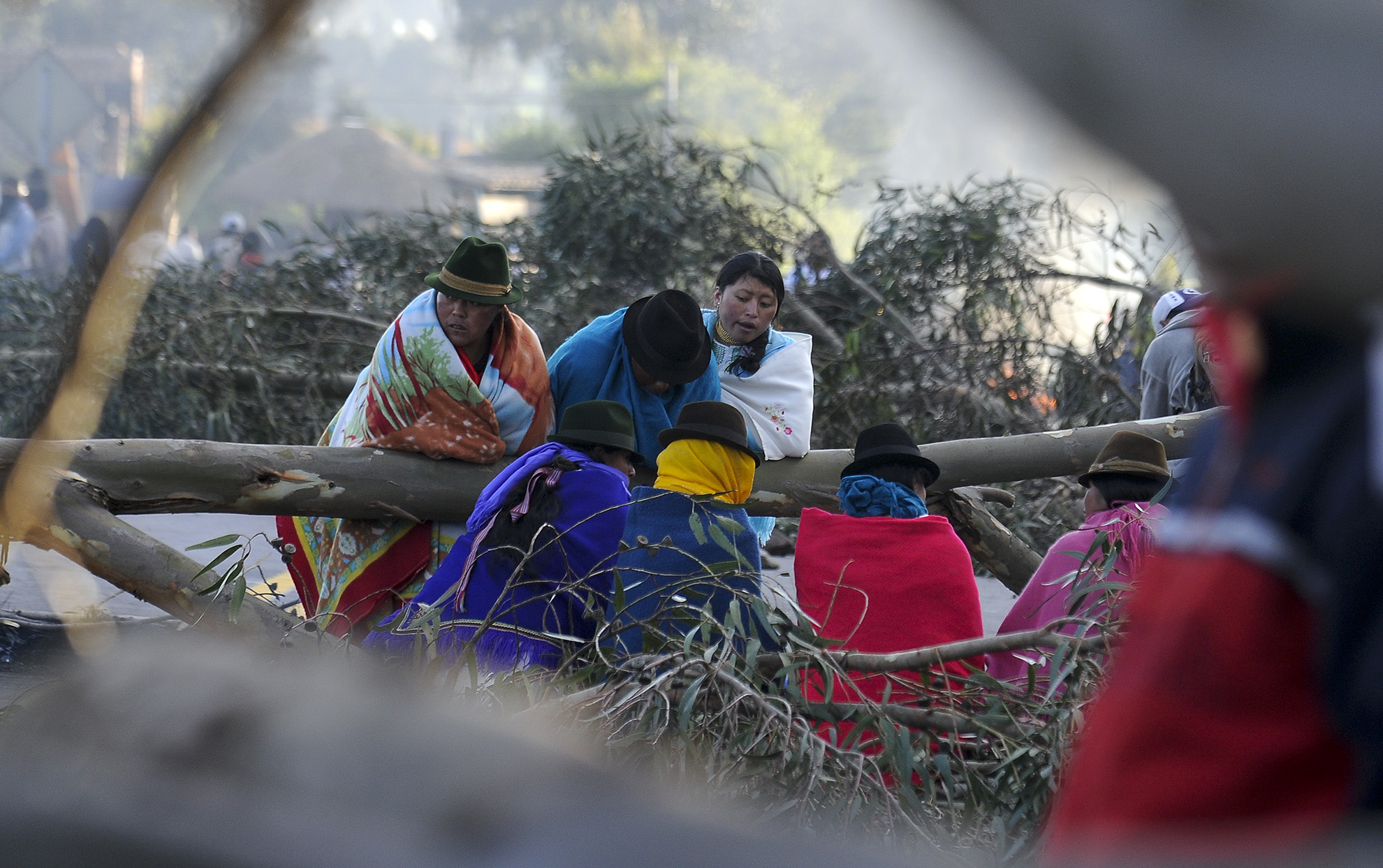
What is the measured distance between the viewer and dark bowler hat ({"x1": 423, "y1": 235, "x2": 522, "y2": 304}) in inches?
150

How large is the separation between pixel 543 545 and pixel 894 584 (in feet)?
3.23

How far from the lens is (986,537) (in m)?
4.27

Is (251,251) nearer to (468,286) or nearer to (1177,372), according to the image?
(468,286)

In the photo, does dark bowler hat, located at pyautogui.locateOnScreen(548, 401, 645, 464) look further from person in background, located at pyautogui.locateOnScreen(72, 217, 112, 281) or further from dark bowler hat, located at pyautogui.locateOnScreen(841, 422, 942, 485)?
person in background, located at pyautogui.locateOnScreen(72, 217, 112, 281)

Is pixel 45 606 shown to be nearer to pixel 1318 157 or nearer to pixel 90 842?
pixel 90 842

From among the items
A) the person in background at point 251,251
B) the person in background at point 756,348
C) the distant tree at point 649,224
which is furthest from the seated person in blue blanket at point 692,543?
the person in background at point 251,251

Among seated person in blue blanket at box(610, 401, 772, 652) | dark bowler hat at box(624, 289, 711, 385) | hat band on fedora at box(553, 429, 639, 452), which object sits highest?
dark bowler hat at box(624, 289, 711, 385)

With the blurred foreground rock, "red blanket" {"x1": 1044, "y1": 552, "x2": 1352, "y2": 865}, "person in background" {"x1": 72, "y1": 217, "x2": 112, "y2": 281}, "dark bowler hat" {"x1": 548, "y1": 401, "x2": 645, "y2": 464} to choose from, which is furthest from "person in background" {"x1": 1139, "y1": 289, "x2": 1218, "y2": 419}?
the blurred foreground rock

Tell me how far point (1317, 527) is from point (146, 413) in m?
6.54

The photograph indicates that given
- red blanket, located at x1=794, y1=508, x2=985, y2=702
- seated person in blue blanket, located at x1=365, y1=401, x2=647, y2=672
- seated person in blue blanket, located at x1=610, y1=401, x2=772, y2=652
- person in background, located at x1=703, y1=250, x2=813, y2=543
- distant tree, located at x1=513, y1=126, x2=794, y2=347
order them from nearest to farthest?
seated person in blue blanket, located at x1=610, y1=401, x2=772, y2=652
seated person in blue blanket, located at x1=365, y1=401, x2=647, y2=672
red blanket, located at x1=794, y1=508, x2=985, y2=702
person in background, located at x1=703, y1=250, x2=813, y2=543
distant tree, located at x1=513, y1=126, x2=794, y2=347

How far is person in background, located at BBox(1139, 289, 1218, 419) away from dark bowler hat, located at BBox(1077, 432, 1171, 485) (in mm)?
1089

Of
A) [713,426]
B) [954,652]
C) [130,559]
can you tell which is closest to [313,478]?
[130,559]

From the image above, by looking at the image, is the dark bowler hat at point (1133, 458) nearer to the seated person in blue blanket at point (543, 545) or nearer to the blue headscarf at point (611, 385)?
the blue headscarf at point (611, 385)

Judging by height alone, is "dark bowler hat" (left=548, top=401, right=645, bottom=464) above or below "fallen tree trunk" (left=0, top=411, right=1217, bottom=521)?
above
